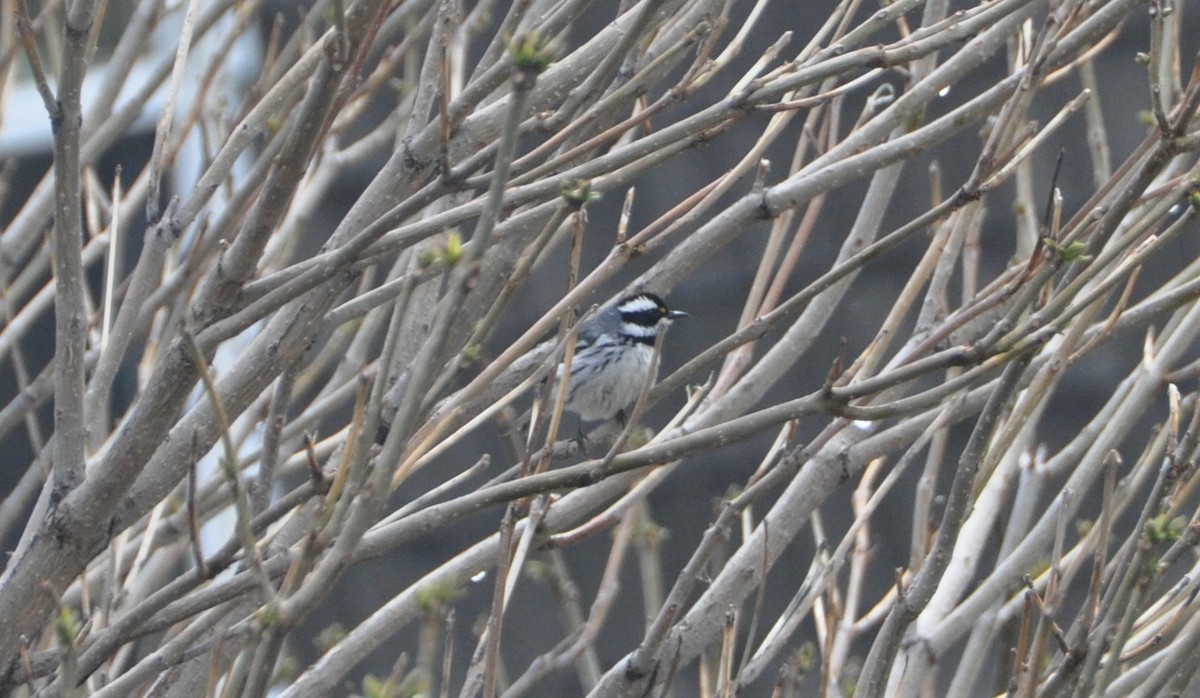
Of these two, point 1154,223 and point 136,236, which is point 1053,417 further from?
point 136,236

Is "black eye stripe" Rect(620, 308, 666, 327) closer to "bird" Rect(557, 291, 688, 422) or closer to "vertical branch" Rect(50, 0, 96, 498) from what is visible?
"bird" Rect(557, 291, 688, 422)

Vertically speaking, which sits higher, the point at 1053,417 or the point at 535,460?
the point at 535,460

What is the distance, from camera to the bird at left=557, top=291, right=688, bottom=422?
5.95 metres

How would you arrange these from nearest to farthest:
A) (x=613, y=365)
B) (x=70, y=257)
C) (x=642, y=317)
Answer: (x=70, y=257)
(x=642, y=317)
(x=613, y=365)

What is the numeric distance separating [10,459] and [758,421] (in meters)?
7.41

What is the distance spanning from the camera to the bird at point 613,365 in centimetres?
595

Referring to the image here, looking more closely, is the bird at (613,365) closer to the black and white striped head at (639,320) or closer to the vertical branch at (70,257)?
the black and white striped head at (639,320)

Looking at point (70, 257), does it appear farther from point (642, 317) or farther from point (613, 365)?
point (613, 365)

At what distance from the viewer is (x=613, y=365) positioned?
6133 millimetres

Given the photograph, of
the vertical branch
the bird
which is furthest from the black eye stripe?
the vertical branch

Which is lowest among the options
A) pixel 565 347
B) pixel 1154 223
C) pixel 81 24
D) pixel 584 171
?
pixel 1154 223

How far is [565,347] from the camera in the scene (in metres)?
2.75

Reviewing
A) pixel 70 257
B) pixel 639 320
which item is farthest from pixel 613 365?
pixel 70 257

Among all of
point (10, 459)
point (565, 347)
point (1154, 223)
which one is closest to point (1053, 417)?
point (1154, 223)
